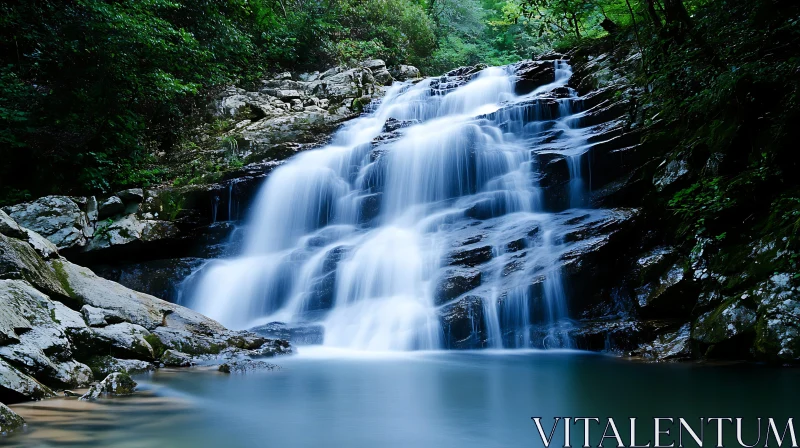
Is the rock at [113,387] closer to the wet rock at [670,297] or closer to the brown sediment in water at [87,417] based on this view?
the brown sediment in water at [87,417]

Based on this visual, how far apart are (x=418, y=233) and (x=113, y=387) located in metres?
6.75

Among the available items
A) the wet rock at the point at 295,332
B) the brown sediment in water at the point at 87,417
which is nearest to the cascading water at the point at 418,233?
the wet rock at the point at 295,332

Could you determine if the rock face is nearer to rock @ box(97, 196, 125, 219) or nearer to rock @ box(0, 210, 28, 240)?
rock @ box(0, 210, 28, 240)

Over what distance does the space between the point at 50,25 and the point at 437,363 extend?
40.2ft

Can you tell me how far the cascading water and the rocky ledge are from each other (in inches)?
82.5

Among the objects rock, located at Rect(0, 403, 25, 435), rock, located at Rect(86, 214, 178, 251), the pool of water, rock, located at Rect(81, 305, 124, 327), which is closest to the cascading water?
rock, located at Rect(86, 214, 178, 251)

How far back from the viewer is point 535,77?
1506cm

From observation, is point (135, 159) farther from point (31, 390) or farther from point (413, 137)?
point (31, 390)

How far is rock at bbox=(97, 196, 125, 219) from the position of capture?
36.3ft

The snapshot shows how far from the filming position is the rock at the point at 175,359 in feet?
18.6

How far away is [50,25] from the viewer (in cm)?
1230

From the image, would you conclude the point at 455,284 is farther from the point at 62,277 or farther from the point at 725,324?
the point at 62,277

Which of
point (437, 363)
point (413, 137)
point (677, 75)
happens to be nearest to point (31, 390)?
point (437, 363)

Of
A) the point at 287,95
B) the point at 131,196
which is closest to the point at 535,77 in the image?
the point at 287,95
